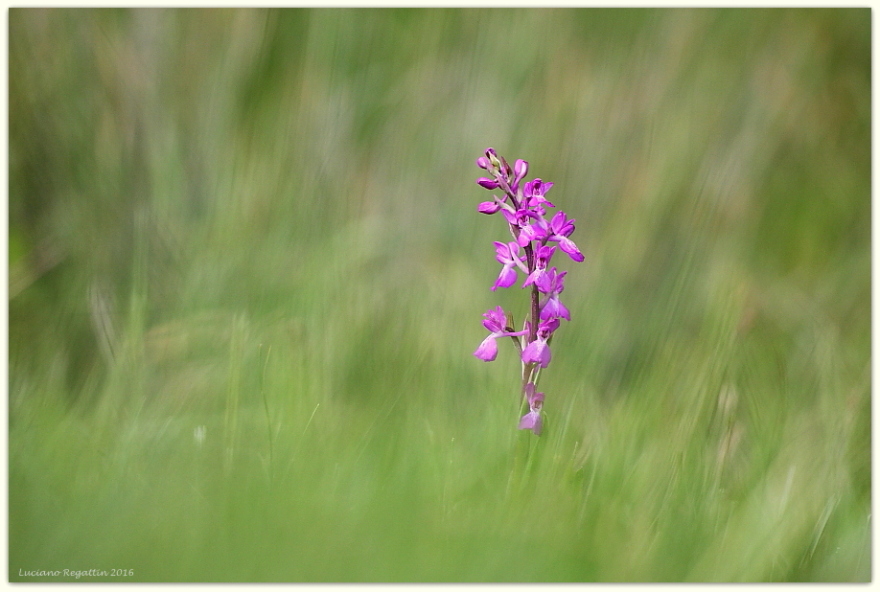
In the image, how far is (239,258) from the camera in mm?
1403

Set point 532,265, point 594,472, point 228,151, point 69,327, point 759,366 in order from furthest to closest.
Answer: point 228,151 → point 69,327 → point 759,366 → point 594,472 → point 532,265

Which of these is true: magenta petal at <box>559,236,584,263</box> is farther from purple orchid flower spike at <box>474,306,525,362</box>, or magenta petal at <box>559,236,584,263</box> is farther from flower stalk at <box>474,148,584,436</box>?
purple orchid flower spike at <box>474,306,525,362</box>

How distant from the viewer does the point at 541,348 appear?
87 centimetres


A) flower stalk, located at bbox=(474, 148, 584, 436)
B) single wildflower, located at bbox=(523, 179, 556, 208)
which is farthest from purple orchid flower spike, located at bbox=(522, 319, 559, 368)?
single wildflower, located at bbox=(523, 179, 556, 208)

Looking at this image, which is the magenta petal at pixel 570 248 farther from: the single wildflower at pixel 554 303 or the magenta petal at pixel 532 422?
the magenta petal at pixel 532 422

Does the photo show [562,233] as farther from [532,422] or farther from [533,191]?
[532,422]

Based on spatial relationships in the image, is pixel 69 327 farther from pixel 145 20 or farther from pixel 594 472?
pixel 594 472

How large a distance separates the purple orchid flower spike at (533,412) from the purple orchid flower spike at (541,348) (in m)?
0.04

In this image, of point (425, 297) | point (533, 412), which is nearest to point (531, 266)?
point (533, 412)

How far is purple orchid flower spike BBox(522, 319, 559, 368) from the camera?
34.2 inches

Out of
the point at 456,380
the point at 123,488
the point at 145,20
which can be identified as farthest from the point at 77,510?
the point at 145,20

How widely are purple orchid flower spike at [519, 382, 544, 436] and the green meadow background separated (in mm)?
17

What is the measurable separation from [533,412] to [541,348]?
96 millimetres

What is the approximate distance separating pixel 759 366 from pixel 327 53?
3.35 ft
